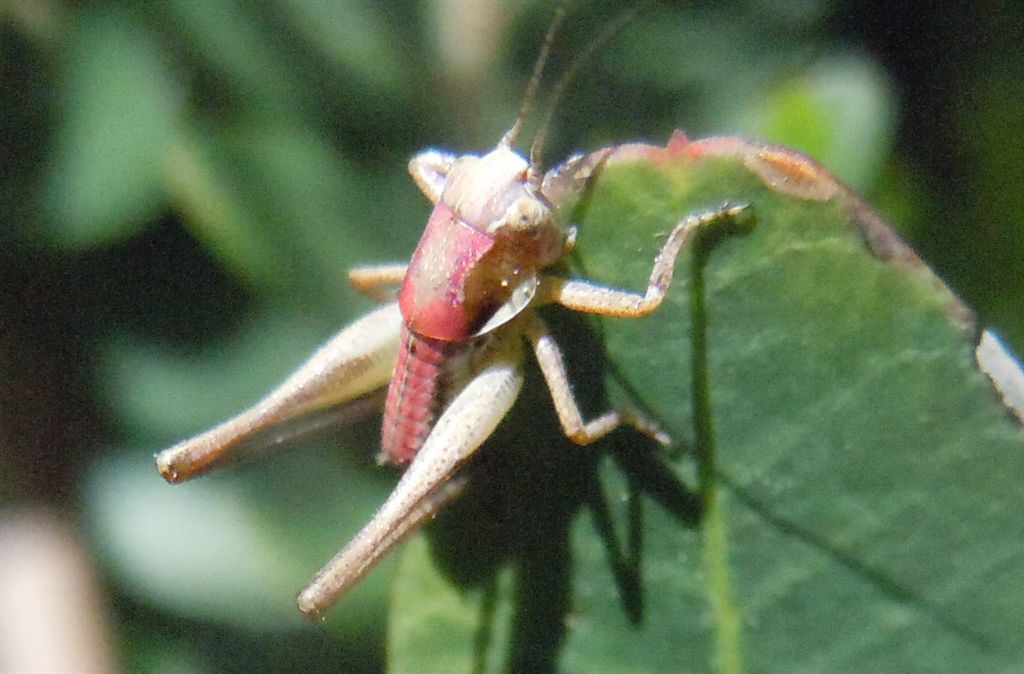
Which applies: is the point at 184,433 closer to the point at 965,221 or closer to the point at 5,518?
the point at 5,518

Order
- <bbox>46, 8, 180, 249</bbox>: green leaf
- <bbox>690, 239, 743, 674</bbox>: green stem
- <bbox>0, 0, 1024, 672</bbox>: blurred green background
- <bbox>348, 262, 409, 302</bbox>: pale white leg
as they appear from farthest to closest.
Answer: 1. <bbox>46, 8, 180, 249</bbox>: green leaf
2. <bbox>348, 262, 409, 302</bbox>: pale white leg
3. <bbox>0, 0, 1024, 672</bbox>: blurred green background
4. <bbox>690, 239, 743, 674</bbox>: green stem

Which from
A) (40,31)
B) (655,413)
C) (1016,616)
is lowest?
(1016,616)

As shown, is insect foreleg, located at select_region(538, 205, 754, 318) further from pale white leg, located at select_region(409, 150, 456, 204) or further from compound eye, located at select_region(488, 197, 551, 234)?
pale white leg, located at select_region(409, 150, 456, 204)

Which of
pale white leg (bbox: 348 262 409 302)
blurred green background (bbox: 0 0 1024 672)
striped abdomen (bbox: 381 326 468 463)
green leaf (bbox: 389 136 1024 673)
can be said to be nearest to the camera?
green leaf (bbox: 389 136 1024 673)

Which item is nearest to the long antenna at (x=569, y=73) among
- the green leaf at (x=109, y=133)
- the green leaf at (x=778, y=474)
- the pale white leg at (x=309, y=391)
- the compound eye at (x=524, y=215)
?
the compound eye at (x=524, y=215)

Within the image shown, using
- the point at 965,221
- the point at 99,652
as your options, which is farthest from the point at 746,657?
the point at 99,652

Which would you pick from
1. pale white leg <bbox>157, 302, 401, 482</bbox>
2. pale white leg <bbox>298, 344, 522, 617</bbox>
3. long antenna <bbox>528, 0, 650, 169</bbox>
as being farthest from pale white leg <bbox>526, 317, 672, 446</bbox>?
pale white leg <bbox>157, 302, 401, 482</bbox>
